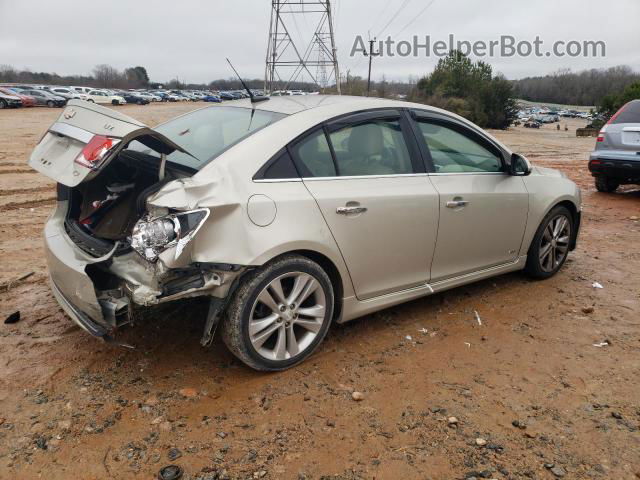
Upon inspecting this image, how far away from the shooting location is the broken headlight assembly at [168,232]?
106 inches

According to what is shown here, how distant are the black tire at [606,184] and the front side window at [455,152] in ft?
20.5

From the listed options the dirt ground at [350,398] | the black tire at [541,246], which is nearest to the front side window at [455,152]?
the black tire at [541,246]

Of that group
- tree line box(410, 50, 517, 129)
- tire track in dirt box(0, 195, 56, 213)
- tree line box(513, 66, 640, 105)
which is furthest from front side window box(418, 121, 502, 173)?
tree line box(513, 66, 640, 105)

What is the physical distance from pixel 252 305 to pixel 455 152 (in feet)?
6.78

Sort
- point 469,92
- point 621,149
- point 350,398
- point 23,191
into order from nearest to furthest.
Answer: point 350,398 < point 23,191 < point 621,149 < point 469,92

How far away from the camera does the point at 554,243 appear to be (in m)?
4.79

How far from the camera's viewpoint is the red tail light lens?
2.79 meters

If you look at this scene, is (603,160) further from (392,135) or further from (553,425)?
(553,425)

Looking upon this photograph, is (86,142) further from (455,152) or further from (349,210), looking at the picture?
(455,152)

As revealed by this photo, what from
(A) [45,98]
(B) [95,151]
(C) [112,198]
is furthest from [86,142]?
(A) [45,98]

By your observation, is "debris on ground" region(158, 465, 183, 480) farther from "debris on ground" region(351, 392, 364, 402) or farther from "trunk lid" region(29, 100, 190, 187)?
"trunk lid" region(29, 100, 190, 187)

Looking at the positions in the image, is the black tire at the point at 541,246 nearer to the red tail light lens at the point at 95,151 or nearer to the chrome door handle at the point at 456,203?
the chrome door handle at the point at 456,203

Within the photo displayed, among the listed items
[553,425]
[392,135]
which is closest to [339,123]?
[392,135]

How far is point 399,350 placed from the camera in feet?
11.6
